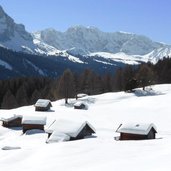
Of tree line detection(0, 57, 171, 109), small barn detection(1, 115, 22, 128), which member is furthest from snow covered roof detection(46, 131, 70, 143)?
tree line detection(0, 57, 171, 109)

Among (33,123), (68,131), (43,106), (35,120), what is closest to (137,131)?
(68,131)

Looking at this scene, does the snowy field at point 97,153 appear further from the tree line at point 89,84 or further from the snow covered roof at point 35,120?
the tree line at point 89,84

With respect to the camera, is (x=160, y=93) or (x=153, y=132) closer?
(x=153, y=132)

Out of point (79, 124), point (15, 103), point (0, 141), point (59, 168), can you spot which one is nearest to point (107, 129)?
point (79, 124)

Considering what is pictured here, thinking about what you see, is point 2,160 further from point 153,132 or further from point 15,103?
point 15,103

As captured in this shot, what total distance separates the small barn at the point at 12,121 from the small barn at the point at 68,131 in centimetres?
1803

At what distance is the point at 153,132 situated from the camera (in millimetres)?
56438

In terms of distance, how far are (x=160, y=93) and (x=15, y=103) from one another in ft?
151

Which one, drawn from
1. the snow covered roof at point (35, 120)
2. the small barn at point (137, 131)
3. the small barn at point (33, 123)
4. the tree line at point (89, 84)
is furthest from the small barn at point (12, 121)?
the tree line at point (89, 84)

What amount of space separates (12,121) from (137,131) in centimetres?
2899

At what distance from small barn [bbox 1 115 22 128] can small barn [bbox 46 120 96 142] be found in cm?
1803

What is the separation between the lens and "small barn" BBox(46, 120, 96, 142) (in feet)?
182

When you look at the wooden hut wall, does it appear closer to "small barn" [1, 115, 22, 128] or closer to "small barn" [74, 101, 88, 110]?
"small barn" [1, 115, 22, 128]

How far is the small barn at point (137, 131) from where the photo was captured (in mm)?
54625
